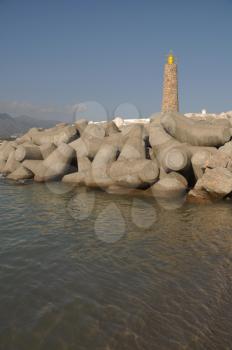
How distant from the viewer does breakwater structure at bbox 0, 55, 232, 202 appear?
1159 cm

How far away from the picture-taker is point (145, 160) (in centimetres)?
1220

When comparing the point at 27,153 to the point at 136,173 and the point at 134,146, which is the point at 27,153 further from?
the point at 136,173

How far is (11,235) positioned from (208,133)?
8738 mm

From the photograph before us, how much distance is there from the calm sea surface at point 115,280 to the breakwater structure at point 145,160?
6.49 ft

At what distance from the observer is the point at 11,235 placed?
759 cm

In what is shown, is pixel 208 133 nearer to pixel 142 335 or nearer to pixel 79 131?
pixel 79 131

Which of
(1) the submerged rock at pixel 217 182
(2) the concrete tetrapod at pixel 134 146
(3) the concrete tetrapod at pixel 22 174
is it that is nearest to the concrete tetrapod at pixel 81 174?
(2) the concrete tetrapod at pixel 134 146

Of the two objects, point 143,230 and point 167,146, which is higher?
point 167,146

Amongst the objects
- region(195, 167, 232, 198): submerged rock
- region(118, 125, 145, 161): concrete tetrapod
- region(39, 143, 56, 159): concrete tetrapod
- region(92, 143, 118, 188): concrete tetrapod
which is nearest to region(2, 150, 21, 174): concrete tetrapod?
region(39, 143, 56, 159): concrete tetrapod

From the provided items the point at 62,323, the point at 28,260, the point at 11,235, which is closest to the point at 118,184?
the point at 11,235

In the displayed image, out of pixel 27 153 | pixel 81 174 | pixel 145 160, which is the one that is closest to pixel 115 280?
pixel 145 160

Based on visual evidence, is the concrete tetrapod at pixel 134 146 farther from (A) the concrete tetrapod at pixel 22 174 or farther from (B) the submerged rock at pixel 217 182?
(A) the concrete tetrapod at pixel 22 174

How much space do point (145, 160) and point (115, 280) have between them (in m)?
7.15

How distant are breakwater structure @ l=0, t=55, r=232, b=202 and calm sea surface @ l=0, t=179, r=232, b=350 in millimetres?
1977
